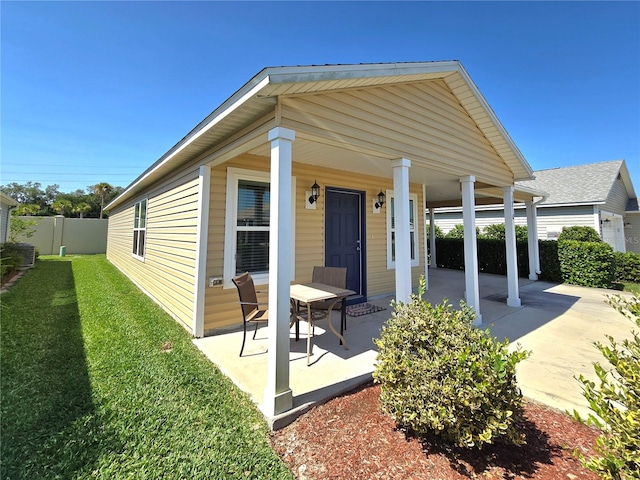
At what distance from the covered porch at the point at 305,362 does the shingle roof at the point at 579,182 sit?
32.9ft

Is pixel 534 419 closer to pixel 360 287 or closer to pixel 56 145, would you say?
pixel 360 287

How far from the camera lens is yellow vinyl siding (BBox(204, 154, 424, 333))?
4.25 metres

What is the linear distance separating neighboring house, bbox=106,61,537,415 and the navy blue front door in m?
0.03

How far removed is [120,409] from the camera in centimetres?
236

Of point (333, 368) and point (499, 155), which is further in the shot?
point (499, 155)

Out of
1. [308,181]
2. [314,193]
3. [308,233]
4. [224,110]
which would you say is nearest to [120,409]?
[224,110]

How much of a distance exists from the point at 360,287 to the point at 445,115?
365 cm

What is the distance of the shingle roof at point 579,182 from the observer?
11.2 metres

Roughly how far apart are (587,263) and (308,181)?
9.39 m

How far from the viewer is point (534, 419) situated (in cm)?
230

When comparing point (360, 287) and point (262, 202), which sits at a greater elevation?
point (262, 202)

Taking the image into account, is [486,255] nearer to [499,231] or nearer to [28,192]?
[499,231]

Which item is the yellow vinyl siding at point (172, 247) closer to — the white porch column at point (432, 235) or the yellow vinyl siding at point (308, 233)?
the yellow vinyl siding at point (308, 233)

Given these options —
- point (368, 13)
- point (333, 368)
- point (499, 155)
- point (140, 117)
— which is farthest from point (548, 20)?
point (140, 117)
